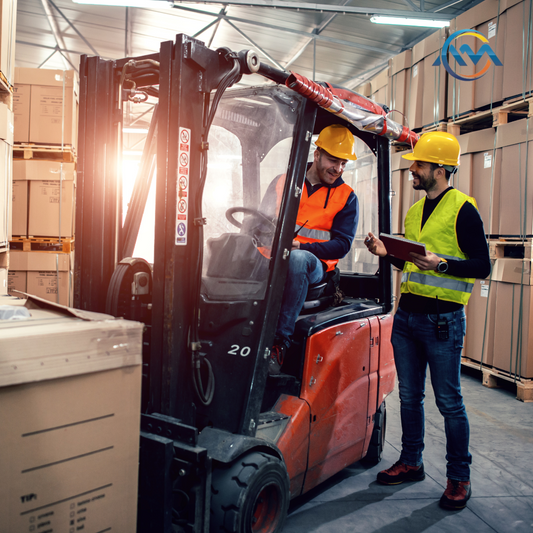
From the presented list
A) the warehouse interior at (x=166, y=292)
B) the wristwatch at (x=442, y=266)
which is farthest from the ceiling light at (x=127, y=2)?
the wristwatch at (x=442, y=266)

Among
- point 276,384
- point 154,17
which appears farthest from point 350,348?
point 154,17

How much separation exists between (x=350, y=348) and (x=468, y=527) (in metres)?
1.08

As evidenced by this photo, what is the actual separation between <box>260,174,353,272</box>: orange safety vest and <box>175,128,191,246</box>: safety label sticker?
89cm

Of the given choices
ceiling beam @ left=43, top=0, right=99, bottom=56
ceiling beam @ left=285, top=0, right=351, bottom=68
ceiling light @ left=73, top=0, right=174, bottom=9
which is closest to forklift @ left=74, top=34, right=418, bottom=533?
ceiling light @ left=73, top=0, right=174, bottom=9

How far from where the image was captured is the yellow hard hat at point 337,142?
282 cm

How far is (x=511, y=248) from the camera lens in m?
5.78

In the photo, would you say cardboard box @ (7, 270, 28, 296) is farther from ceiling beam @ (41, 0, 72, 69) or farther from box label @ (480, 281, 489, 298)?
ceiling beam @ (41, 0, 72, 69)

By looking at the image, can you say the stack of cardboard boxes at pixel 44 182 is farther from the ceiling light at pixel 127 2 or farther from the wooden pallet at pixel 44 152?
the ceiling light at pixel 127 2

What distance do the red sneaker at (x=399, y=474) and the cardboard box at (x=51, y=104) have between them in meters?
3.99

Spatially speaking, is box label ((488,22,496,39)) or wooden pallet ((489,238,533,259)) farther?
box label ((488,22,496,39))

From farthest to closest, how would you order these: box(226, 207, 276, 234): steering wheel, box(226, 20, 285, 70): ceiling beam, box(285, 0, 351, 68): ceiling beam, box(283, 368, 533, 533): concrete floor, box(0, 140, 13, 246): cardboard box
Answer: box(226, 20, 285, 70): ceiling beam → box(285, 0, 351, 68): ceiling beam → box(0, 140, 13, 246): cardboard box → box(283, 368, 533, 533): concrete floor → box(226, 207, 276, 234): steering wheel

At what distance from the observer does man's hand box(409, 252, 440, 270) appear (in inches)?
107

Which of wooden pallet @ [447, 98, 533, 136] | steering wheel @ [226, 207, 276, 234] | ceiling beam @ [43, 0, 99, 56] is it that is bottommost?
steering wheel @ [226, 207, 276, 234]

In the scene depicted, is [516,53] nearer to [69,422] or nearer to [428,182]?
[428,182]
